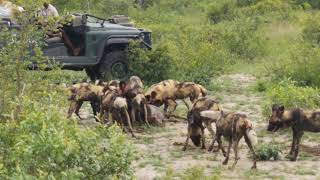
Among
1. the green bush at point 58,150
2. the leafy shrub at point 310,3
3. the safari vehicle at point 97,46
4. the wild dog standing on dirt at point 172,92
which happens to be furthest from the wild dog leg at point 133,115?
the leafy shrub at point 310,3

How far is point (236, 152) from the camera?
27.6 feet

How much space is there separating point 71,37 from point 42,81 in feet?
23.9

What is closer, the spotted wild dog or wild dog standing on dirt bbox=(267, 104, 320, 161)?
wild dog standing on dirt bbox=(267, 104, 320, 161)

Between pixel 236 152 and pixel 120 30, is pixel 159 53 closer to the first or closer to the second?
pixel 120 30

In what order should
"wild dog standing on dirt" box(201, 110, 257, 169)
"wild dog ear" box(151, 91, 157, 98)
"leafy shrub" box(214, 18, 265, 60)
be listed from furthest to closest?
"leafy shrub" box(214, 18, 265, 60) < "wild dog ear" box(151, 91, 157, 98) < "wild dog standing on dirt" box(201, 110, 257, 169)

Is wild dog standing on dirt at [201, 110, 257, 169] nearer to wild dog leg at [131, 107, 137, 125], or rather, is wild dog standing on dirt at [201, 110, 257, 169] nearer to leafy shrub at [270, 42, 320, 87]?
wild dog leg at [131, 107, 137, 125]

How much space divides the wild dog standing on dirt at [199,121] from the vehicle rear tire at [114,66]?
504 centimetres

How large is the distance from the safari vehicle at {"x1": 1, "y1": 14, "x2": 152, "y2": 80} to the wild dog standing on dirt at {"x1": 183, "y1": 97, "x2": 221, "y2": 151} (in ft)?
16.1

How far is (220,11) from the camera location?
28.8 metres

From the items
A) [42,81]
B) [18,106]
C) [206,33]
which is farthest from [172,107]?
[206,33]

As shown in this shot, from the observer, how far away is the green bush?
4566 mm

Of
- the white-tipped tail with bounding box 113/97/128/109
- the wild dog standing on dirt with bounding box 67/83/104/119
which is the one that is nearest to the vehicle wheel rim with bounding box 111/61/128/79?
the wild dog standing on dirt with bounding box 67/83/104/119

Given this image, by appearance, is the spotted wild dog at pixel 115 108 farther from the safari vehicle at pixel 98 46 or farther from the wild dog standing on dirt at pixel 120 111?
the safari vehicle at pixel 98 46

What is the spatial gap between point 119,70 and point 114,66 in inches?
5.6
